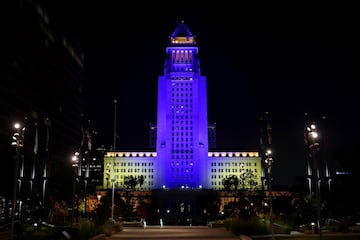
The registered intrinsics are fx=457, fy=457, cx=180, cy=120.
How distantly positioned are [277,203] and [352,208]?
63.9 m

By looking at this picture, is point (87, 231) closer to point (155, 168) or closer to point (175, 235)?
point (175, 235)

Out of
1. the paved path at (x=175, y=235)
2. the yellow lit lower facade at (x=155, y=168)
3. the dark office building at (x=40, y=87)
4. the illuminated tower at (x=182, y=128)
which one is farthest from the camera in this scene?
the yellow lit lower facade at (x=155, y=168)

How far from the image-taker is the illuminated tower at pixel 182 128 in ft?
588

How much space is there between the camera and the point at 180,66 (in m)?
183

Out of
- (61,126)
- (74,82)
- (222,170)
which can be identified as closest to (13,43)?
(61,126)

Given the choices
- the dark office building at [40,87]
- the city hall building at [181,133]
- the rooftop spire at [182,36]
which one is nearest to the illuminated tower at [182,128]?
Result: the city hall building at [181,133]

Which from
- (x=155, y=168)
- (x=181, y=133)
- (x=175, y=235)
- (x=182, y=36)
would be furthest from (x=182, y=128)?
(x=175, y=235)

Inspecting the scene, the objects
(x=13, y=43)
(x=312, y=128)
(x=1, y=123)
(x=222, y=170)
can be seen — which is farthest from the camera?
(x=222, y=170)

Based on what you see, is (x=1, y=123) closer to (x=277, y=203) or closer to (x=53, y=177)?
(x=53, y=177)

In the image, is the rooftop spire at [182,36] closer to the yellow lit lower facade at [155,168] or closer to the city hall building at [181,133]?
the city hall building at [181,133]

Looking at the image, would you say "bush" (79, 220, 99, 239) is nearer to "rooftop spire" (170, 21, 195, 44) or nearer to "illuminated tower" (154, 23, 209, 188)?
"illuminated tower" (154, 23, 209, 188)

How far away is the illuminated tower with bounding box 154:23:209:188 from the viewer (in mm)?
179125

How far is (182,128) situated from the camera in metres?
181

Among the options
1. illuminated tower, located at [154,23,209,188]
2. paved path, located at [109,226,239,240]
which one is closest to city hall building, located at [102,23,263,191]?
illuminated tower, located at [154,23,209,188]
